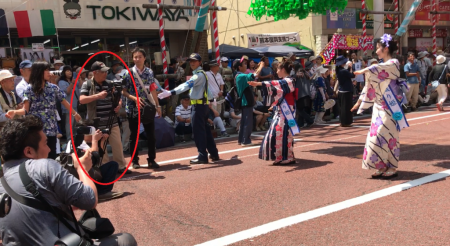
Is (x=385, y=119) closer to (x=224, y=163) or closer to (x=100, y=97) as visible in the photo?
(x=224, y=163)

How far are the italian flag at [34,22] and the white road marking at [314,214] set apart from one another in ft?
43.5

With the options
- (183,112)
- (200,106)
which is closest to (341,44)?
(183,112)

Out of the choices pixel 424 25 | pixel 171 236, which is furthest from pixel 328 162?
pixel 424 25

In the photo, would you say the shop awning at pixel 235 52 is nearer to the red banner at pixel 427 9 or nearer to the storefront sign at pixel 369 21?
the storefront sign at pixel 369 21

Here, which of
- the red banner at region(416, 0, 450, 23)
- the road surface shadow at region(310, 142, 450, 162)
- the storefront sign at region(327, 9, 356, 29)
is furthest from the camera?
the red banner at region(416, 0, 450, 23)

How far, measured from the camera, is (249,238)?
445 centimetres

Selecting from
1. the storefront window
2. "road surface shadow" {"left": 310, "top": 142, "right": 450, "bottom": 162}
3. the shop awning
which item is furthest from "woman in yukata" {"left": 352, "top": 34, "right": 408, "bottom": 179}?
the storefront window

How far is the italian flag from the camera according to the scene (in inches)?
593

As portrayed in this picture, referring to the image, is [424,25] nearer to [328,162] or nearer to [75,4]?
[75,4]

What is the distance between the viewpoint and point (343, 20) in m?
25.6

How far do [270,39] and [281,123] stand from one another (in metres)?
15.5

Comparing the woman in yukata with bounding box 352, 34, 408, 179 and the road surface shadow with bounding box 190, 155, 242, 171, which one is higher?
the woman in yukata with bounding box 352, 34, 408, 179

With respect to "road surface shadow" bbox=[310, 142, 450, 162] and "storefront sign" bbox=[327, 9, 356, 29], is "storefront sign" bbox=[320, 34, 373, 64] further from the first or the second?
"road surface shadow" bbox=[310, 142, 450, 162]

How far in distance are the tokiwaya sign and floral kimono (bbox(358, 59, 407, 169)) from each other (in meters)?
13.5
